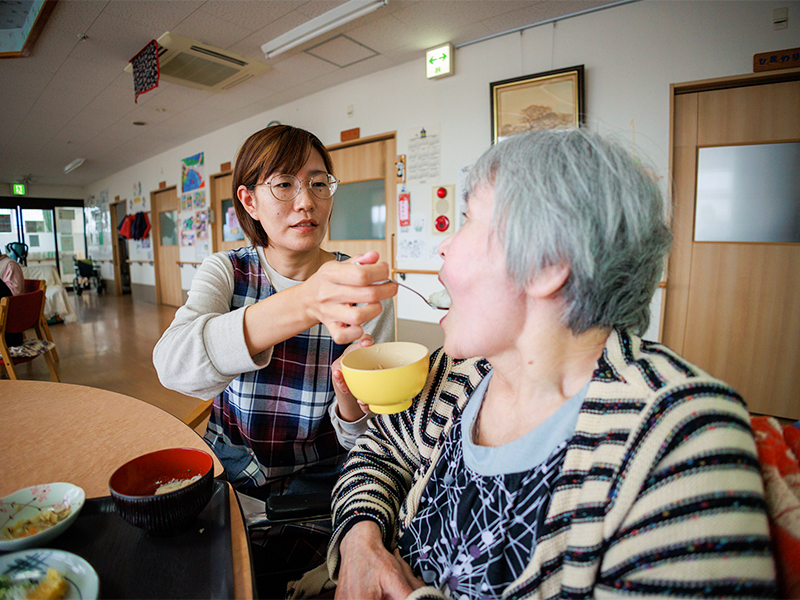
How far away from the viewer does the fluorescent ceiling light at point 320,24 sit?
2764mm

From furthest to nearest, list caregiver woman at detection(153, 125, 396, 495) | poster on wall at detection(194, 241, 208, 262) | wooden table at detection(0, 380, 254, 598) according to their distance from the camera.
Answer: poster on wall at detection(194, 241, 208, 262)
caregiver woman at detection(153, 125, 396, 495)
wooden table at detection(0, 380, 254, 598)

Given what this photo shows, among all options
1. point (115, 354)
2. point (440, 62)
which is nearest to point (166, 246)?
point (115, 354)

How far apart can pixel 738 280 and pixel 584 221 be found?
288 cm

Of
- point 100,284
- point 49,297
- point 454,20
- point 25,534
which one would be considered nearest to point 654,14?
point 454,20

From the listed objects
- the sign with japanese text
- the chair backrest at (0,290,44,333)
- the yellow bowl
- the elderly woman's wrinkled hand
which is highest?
the sign with japanese text

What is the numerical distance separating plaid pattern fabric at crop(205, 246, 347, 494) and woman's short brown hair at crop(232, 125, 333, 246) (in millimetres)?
289

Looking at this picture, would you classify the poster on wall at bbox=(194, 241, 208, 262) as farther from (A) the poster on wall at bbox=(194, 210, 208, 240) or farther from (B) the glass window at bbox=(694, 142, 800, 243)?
(B) the glass window at bbox=(694, 142, 800, 243)

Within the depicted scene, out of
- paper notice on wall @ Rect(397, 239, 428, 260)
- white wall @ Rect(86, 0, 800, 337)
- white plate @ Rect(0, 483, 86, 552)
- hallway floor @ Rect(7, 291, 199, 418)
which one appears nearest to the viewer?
white plate @ Rect(0, 483, 86, 552)

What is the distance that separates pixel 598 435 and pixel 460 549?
0.34 meters

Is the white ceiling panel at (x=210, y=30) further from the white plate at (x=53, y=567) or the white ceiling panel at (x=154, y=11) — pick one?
the white plate at (x=53, y=567)

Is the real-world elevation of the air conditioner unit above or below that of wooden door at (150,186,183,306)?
above

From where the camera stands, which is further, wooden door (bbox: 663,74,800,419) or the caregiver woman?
wooden door (bbox: 663,74,800,419)

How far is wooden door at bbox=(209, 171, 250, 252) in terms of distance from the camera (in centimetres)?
612


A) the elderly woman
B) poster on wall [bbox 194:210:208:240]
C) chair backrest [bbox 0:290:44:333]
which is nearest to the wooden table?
the elderly woman
